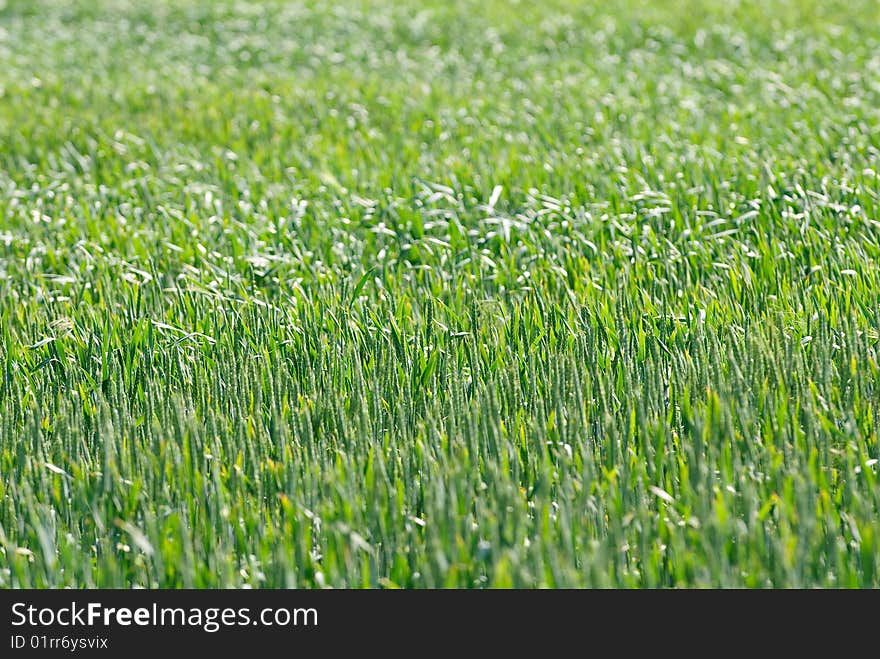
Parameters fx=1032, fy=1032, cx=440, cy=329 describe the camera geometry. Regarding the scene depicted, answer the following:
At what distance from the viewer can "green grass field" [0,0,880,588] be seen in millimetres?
2570

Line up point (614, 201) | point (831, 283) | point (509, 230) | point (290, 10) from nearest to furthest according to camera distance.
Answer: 1. point (831, 283)
2. point (509, 230)
3. point (614, 201)
4. point (290, 10)

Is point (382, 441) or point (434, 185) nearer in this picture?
point (382, 441)

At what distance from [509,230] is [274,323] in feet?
5.09

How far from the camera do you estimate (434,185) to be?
19.0 ft

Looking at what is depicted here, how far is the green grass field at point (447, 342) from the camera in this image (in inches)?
101

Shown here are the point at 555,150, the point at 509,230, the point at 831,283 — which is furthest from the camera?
the point at 555,150

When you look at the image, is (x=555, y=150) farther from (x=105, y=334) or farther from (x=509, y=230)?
(x=105, y=334)

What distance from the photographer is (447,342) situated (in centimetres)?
376

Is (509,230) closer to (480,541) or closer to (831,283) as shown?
(831,283)

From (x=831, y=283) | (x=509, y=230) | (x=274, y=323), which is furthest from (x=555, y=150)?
(x=274, y=323)

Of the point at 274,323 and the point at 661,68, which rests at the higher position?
the point at 661,68

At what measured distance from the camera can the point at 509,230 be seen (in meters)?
5.09

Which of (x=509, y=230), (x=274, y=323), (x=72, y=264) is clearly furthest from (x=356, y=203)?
(x=274, y=323)

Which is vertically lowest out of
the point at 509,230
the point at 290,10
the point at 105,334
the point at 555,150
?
the point at 105,334
